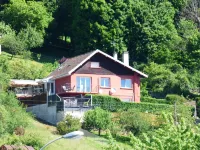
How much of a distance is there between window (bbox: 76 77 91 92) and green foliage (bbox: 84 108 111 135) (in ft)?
26.8

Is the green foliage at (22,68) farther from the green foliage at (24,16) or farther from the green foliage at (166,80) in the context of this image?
the green foliage at (166,80)

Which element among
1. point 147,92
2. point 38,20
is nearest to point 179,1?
point 38,20

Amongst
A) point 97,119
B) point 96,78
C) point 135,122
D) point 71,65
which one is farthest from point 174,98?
point 97,119

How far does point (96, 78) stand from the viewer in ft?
219

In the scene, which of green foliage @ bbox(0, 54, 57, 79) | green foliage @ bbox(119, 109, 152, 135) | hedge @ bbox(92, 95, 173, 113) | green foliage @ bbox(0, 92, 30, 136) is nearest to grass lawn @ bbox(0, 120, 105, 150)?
green foliage @ bbox(0, 92, 30, 136)

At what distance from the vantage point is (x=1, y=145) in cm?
4822

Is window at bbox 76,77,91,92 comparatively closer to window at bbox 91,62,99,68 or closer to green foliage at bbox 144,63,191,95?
window at bbox 91,62,99,68

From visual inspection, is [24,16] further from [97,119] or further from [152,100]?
[97,119]

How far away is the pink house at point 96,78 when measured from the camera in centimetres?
6581


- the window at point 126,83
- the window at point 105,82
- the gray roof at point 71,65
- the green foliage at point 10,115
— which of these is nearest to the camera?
the green foliage at point 10,115

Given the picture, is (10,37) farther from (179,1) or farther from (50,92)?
(179,1)

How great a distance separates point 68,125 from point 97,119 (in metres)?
2.16

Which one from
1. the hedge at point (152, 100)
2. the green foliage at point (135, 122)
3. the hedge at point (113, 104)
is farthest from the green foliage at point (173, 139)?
the hedge at point (152, 100)

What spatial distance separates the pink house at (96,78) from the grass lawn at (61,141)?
8.79m
